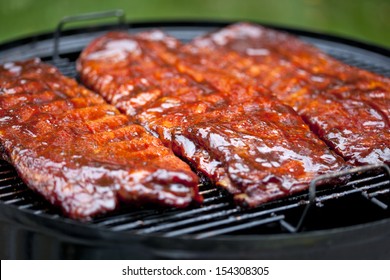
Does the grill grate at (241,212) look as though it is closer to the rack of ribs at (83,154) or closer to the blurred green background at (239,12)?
the rack of ribs at (83,154)

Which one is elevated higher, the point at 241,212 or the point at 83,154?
the point at 83,154

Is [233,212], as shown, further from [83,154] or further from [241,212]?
[83,154]

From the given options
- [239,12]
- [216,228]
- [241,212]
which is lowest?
[239,12]

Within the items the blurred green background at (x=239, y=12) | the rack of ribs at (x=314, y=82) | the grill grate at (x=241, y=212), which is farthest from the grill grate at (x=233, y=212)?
the blurred green background at (x=239, y=12)

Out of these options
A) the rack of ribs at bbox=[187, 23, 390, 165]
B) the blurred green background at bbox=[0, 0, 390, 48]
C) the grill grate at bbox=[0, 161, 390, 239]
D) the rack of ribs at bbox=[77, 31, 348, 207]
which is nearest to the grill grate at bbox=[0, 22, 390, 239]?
the grill grate at bbox=[0, 161, 390, 239]

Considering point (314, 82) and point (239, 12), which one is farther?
point (239, 12)

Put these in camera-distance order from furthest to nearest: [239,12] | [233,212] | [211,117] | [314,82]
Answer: [239,12] → [314,82] → [211,117] → [233,212]

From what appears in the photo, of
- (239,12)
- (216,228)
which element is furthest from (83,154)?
(239,12)
